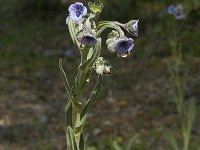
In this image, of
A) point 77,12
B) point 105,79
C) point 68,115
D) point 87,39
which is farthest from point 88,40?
point 105,79

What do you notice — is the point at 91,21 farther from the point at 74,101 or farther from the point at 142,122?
the point at 142,122

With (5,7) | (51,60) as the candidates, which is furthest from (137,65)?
(5,7)

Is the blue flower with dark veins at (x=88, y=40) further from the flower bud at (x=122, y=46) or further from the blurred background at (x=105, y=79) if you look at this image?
the blurred background at (x=105, y=79)

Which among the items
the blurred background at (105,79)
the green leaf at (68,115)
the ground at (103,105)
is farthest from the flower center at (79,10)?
the ground at (103,105)

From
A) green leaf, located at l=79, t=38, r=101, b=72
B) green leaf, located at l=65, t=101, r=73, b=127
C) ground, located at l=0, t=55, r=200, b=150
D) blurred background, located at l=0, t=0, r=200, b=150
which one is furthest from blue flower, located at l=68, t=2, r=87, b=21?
ground, located at l=0, t=55, r=200, b=150

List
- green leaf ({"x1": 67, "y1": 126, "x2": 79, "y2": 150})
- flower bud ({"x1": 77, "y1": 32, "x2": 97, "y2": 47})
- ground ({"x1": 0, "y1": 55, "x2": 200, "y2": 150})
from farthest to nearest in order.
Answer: ground ({"x1": 0, "y1": 55, "x2": 200, "y2": 150})
green leaf ({"x1": 67, "y1": 126, "x2": 79, "y2": 150})
flower bud ({"x1": 77, "y1": 32, "x2": 97, "y2": 47})

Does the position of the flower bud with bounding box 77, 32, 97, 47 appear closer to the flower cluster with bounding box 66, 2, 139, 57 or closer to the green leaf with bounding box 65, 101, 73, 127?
the flower cluster with bounding box 66, 2, 139, 57

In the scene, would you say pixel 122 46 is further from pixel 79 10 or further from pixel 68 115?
pixel 68 115
